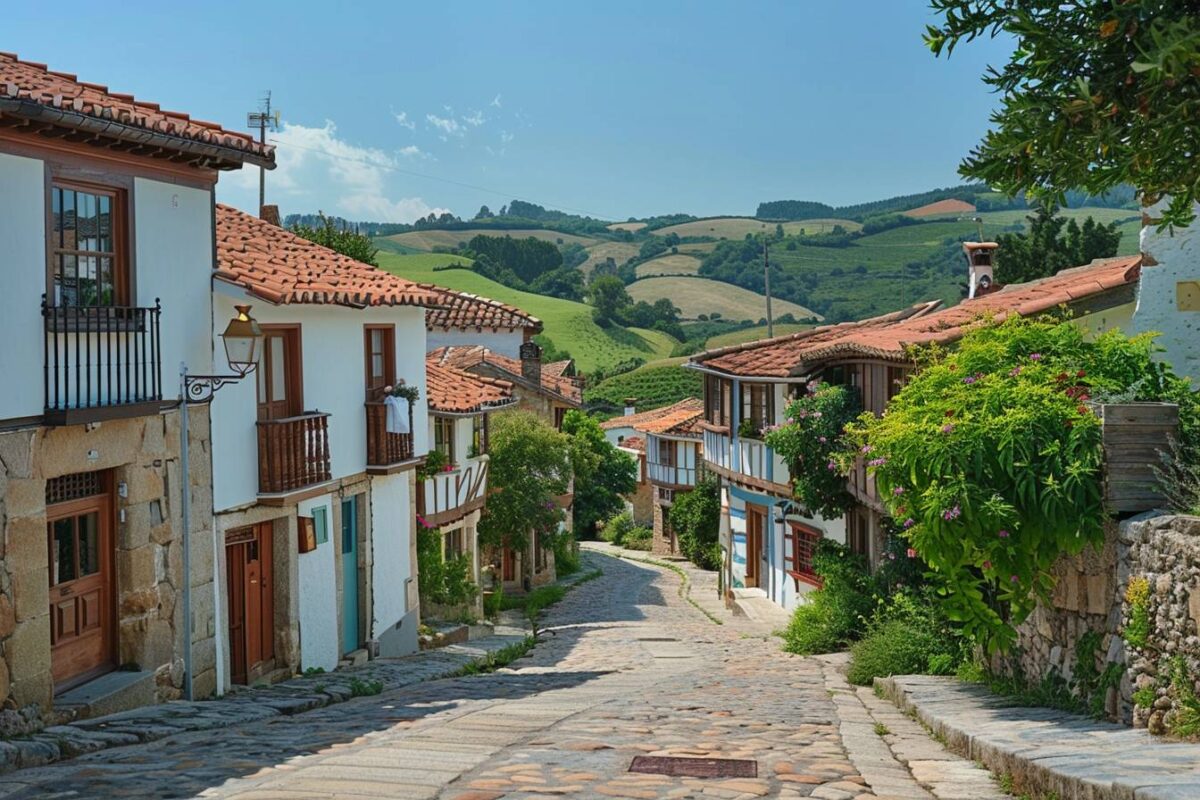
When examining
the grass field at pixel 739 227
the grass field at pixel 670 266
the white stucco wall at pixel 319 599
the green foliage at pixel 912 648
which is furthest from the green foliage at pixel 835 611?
the grass field at pixel 739 227

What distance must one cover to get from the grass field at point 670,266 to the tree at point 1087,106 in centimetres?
13803

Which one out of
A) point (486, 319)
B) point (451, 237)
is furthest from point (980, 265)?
point (451, 237)

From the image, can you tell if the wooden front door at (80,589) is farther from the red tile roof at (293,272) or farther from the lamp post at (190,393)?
the red tile roof at (293,272)

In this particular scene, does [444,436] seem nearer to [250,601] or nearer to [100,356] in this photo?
[250,601]

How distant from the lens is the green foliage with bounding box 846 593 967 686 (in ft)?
44.5

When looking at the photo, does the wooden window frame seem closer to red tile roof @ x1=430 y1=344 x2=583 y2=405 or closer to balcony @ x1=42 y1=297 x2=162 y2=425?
balcony @ x1=42 y1=297 x2=162 y2=425

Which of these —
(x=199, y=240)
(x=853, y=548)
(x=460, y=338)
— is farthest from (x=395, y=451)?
(x=460, y=338)

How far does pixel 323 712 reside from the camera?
515 inches

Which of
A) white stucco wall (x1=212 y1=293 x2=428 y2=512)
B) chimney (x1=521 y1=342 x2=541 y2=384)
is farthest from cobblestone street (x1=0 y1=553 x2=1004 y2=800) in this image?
chimney (x1=521 y1=342 x2=541 y2=384)

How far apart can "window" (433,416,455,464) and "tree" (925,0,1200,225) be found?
64.6 ft

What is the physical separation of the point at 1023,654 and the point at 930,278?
344ft

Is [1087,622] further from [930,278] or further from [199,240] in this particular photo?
[930,278]

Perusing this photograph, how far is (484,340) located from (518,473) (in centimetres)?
1091

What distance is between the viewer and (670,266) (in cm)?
15062
